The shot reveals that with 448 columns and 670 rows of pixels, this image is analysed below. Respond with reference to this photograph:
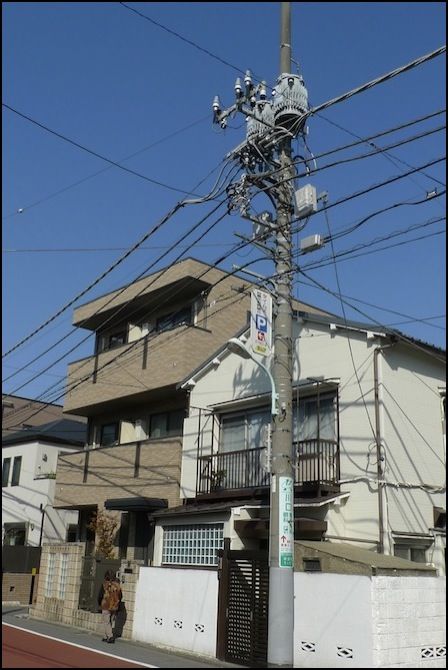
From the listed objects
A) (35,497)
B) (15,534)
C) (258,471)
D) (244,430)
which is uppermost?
(244,430)

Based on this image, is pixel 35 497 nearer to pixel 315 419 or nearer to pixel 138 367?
pixel 138 367

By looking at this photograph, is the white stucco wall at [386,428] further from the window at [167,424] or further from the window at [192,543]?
the window at [167,424]

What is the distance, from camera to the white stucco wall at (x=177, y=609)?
13.5 metres

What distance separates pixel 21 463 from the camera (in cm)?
3272

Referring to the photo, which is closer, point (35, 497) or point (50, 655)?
point (50, 655)

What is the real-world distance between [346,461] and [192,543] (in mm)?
4424

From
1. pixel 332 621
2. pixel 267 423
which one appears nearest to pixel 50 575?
pixel 267 423

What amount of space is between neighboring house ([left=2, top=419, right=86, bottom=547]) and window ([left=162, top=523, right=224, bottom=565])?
12931 millimetres

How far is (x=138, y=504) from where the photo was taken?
19.7 meters

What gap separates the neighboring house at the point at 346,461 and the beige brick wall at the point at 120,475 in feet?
6.26

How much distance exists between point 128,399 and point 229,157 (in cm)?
1186

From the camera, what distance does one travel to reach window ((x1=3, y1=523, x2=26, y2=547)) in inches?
1225

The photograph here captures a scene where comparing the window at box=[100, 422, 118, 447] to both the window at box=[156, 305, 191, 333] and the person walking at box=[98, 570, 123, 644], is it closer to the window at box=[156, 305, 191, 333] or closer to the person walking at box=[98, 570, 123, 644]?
the window at box=[156, 305, 191, 333]

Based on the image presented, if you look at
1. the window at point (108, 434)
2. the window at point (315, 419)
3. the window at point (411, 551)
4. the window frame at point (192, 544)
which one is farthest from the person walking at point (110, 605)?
the window at point (108, 434)
